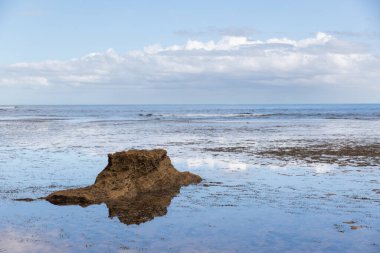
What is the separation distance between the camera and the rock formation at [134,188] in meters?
15.0

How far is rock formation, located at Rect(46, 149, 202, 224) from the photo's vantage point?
49.2ft

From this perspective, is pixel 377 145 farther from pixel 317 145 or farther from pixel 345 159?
pixel 345 159

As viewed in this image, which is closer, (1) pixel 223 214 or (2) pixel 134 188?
(1) pixel 223 214

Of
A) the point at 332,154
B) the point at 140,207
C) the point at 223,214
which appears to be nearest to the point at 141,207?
the point at 140,207

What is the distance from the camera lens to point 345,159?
87.0 feet

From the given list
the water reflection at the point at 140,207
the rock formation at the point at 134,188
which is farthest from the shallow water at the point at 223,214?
the rock formation at the point at 134,188

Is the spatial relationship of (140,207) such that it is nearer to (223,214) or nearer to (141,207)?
(141,207)

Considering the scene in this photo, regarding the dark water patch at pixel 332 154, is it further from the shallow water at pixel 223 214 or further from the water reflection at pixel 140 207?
the water reflection at pixel 140 207

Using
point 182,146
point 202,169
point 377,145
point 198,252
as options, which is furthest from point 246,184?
point 377,145

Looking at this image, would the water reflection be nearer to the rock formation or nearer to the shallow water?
the rock formation

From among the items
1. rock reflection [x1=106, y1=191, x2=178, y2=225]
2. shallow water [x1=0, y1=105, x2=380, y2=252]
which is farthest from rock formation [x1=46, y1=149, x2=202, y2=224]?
shallow water [x1=0, y1=105, x2=380, y2=252]

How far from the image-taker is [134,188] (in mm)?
17391

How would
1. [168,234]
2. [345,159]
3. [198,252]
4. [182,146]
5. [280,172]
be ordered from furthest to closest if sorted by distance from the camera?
[182,146] < [345,159] < [280,172] < [168,234] < [198,252]

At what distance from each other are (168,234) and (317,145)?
24.3 metres
